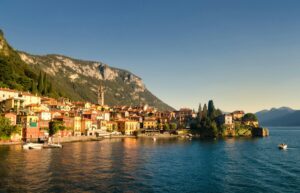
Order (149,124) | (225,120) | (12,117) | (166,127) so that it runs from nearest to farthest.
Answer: (12,117)
(166,127)
(225,120)
(149,124)

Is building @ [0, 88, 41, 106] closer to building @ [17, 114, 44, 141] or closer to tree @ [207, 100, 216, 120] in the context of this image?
building @ [17, 114, 44, 141]

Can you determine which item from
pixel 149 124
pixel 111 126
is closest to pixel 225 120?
pixel 149 124

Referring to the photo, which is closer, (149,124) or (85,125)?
Answer: (85,125)

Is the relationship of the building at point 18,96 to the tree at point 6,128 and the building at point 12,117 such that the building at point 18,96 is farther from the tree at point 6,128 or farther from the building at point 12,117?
the tree at point 6,128

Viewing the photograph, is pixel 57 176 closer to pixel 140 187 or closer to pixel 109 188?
pixel 109 188

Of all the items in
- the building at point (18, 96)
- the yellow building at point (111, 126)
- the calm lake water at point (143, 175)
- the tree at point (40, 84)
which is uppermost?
the tree at point (40, 84)

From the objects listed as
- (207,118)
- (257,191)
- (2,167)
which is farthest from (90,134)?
(257,191)

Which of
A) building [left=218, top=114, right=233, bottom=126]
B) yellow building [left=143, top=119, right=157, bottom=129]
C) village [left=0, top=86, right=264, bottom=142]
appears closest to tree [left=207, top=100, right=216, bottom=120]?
building [left=218, top=114, right=233, bottom=126]

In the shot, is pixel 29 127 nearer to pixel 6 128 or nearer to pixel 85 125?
pixel 6 128

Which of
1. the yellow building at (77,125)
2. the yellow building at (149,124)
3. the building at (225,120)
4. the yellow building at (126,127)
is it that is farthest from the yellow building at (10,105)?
the building at (225,120)

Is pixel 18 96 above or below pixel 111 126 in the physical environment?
above

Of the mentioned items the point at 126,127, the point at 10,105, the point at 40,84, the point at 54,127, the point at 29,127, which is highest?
the point at 40,84

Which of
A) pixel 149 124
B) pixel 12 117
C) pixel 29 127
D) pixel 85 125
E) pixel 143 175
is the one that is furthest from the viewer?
pixel 149 124

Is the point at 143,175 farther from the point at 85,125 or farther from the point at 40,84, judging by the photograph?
the point at 40,84
